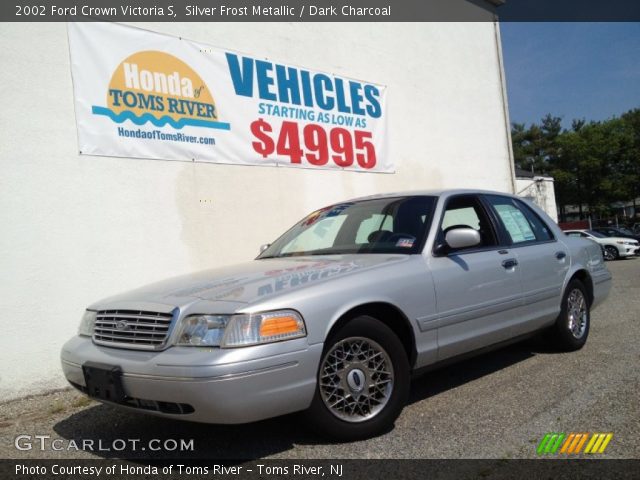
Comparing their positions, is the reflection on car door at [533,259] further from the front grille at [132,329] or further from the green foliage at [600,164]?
the green foliage at [600,164]

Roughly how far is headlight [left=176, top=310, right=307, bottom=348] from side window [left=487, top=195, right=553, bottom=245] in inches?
97.1

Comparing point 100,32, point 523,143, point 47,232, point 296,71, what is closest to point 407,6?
point 296,71

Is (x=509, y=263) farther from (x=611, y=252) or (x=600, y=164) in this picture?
(x=600, y=164)

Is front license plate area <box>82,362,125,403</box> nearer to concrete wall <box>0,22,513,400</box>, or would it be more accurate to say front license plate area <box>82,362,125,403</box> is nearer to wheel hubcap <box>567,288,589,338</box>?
concrete wall <box>0,22,513,400</box>

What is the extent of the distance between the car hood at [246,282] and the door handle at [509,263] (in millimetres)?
1000

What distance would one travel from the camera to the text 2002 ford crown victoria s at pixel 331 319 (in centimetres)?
289

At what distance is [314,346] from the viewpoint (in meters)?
3.05

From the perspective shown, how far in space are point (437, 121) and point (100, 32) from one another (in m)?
6.07

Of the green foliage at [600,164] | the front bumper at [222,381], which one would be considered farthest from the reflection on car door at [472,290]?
the green foliage at [600,164]

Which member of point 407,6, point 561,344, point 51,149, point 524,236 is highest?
point 407,6

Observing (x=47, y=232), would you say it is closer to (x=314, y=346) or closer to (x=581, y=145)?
(x=314, y=346)

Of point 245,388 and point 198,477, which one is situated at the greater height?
point 245,388

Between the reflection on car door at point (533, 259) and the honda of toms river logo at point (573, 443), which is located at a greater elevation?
the reflection on car door at point (533, 259)

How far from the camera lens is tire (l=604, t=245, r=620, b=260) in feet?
63.1
